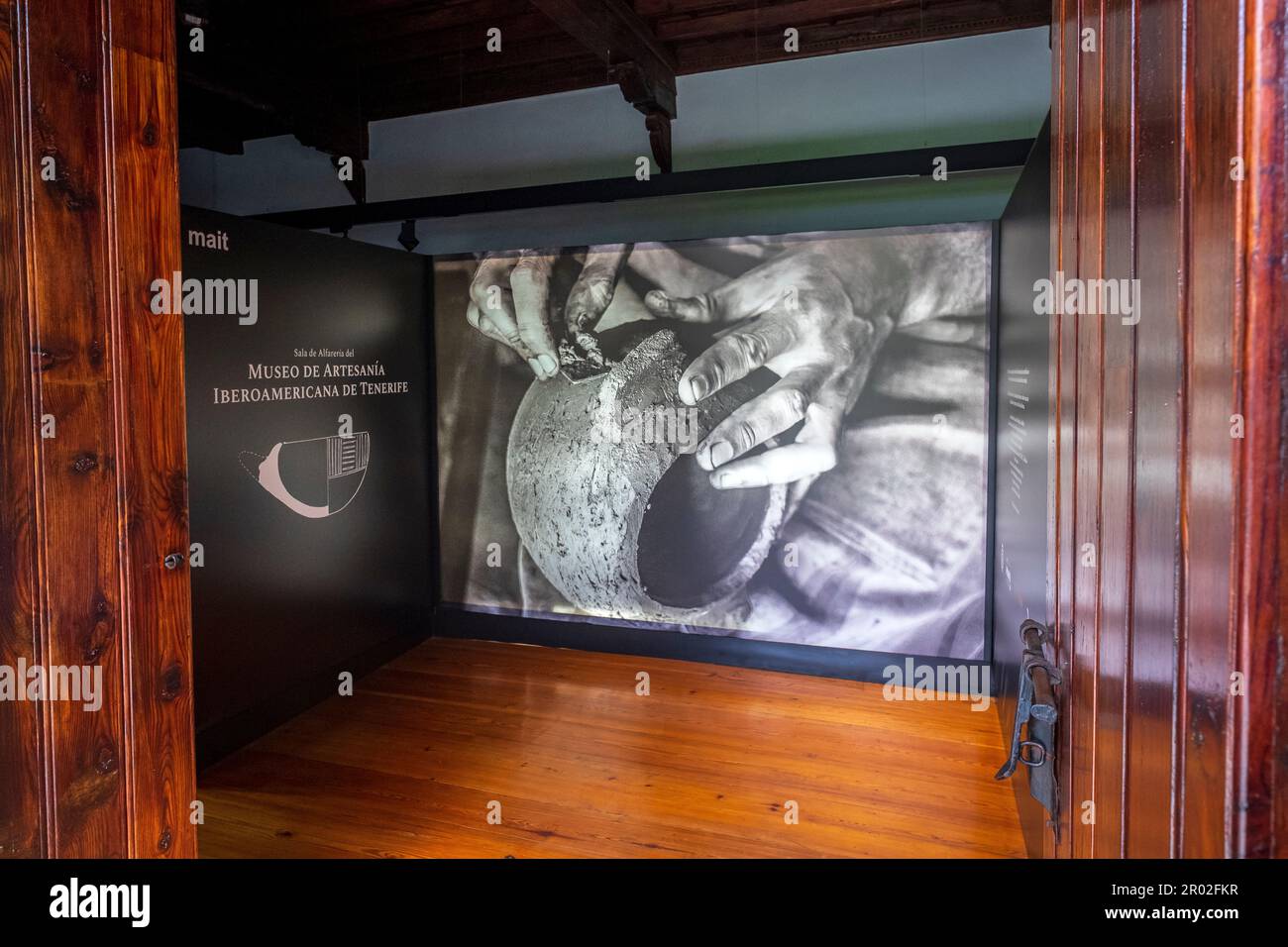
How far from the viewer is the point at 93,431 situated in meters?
1.52

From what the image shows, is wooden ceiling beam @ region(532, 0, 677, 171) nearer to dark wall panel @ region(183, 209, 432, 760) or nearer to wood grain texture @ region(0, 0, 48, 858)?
dark wall panel @ region(183, 209, 432, 760)

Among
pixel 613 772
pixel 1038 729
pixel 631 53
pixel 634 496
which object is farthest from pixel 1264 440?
pixel 631 53

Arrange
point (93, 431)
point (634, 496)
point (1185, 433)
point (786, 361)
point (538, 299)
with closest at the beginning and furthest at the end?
point (1185, 433), point (93, 431), point (786, 361), point (634, 496), point (538, 299)

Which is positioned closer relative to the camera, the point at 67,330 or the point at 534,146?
the point at 67,330

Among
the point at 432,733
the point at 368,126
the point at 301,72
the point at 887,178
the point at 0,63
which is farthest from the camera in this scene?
the point at 368,126

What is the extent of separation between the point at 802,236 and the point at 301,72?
3.56 m

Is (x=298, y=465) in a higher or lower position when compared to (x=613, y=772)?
higher

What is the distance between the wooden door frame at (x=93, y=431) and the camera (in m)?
1.41

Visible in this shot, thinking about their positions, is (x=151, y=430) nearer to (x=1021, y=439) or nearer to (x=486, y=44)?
(x=1021, y=439)

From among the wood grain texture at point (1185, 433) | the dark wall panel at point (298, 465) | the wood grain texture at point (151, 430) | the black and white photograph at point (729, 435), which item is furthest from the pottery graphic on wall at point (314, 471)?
the wood grain texture at point (1185, 433)

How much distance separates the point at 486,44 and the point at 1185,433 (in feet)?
17.6

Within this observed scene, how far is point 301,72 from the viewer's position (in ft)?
18.7

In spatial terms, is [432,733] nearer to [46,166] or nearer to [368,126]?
[46,166]
